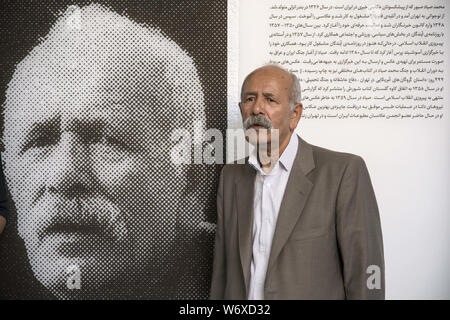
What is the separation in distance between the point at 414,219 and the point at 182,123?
1.31 m

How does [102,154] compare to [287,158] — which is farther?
[102,154]

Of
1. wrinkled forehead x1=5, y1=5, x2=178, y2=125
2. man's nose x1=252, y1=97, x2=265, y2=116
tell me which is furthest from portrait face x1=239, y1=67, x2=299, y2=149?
wrinkled forehead x1=5, y1=5, x2=178, y2=125

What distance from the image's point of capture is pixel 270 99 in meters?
1.82

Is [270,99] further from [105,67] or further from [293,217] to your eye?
[105,67]

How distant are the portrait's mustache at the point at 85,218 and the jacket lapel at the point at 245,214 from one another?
28.5 inches

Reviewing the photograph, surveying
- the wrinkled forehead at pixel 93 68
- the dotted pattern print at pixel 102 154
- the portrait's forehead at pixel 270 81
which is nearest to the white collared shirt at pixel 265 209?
the portrait's forehead at pixel 270 81

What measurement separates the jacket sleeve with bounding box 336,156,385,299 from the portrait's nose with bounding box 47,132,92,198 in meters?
1.34

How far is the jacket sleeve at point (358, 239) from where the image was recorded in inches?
66.2

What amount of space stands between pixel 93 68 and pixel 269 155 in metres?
1.10

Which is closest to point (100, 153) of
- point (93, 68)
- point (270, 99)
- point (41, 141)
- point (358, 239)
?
point (41, 141)

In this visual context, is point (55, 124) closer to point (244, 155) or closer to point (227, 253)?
point (244, 155)

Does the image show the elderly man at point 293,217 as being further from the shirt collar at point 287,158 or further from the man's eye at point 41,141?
the man's eye at point 41,141

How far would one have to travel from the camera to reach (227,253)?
6.35 ft

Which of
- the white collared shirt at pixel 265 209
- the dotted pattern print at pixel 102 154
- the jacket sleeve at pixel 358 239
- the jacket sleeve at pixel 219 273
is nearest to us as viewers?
the jacket sleeve at pixel 358 239
